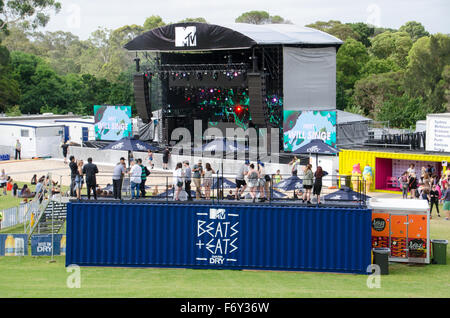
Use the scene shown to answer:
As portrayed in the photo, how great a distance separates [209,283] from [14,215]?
1062 centimetres

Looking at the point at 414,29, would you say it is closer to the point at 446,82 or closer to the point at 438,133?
the point at 446,82

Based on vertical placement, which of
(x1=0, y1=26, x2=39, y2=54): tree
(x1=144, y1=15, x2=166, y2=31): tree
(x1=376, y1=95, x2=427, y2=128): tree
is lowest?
(x1=376, y1=95, x2=427, y2=128): tree

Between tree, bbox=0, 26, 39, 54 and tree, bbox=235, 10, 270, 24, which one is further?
tree, bbox=235, 10, 270, 24

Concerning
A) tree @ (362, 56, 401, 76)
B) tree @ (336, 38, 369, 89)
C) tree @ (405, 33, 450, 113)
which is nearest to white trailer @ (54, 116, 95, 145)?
tree @ (405, 33, 450, 113)

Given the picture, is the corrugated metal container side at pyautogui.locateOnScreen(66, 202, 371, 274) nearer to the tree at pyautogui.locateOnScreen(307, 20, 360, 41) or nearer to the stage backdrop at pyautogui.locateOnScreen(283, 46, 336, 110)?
the stage backdrop at pyautogui.locateOnScreen(283, 46, 336, 110)

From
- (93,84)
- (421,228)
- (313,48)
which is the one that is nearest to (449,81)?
(313,48)

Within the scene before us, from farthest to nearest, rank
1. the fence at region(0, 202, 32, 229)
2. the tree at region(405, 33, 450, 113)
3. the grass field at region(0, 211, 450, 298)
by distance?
the tree at region(405, 33, 450, 113)
the fence at region(0, 202, 32, 229)
the grass field at region(0, 211, 450, 298)

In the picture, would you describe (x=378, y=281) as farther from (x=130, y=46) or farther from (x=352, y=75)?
(x=352, y=75)

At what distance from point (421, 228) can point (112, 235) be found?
826 centimetres

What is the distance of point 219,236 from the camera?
19031 mm

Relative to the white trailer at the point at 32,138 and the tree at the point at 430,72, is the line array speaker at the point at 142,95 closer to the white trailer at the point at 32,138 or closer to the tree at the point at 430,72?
the white trailer at the point at 32,138

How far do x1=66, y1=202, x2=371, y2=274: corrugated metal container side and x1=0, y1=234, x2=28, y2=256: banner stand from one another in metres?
2.09

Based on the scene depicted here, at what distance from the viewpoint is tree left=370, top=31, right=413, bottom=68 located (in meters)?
95.1

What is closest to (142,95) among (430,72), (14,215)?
(14,215)
